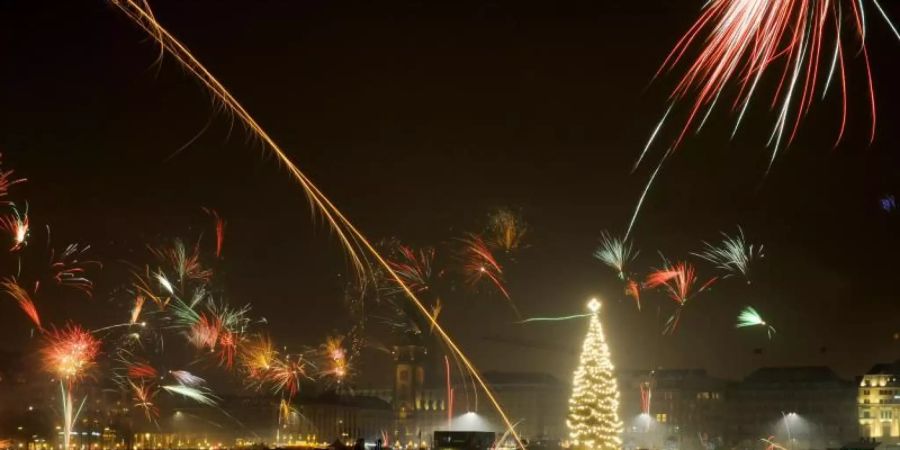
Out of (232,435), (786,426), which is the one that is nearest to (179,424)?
(232,435)

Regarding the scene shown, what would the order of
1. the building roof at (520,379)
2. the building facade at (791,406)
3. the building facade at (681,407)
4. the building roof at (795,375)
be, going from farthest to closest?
the building roof at (520,379) → the building facade at (681,407) → the building roof at (795,375) → the building facade at (791,406)

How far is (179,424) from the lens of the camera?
91.6 metres

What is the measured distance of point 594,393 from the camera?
32125 mm

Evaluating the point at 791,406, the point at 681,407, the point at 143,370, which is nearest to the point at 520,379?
the point at 681,407

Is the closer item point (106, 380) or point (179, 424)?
point (106, 380)

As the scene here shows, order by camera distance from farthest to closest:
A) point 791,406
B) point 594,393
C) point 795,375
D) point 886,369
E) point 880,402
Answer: point 795,375 < point 791,406 < point 886,369 < point 880,402 < point 594,393

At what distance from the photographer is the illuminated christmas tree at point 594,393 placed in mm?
31906

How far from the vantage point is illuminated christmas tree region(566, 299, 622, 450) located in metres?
31.9

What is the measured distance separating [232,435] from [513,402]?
37.2 metres

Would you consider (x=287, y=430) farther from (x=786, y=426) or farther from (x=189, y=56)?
(x=189, y=56)

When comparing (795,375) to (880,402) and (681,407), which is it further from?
(681,407)

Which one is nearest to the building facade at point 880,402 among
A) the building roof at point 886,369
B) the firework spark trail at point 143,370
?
the building roof at point 886,369

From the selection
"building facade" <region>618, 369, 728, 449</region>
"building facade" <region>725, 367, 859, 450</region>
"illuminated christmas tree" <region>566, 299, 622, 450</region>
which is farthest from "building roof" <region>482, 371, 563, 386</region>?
"illuminated christmas tree" <region>566, 299, 622, 450</region>

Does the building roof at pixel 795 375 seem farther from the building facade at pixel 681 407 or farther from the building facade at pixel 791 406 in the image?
the building facade at pixel 681 407
